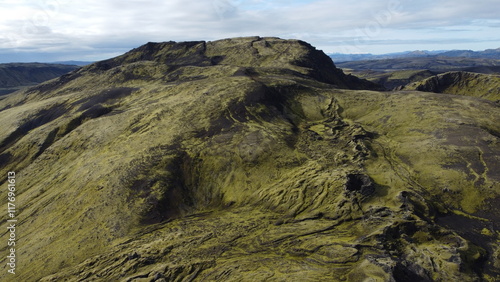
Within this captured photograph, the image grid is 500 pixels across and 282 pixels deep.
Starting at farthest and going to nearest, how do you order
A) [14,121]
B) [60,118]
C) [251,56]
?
[251,56] < [14,121] < [60,118]

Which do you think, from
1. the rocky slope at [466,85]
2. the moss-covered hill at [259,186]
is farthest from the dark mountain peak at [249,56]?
the moss-covered hill at [259,186]

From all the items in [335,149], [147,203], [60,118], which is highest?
[60,118]

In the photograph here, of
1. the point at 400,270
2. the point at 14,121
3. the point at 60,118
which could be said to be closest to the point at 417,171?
the point at 400,270

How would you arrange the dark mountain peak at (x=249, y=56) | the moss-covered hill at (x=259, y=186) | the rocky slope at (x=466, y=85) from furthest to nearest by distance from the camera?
the dark mountain peak at (x=249, y=56), the rocky slope at (x=466, y=85), the moss-covered hill at (x=259, y=186)

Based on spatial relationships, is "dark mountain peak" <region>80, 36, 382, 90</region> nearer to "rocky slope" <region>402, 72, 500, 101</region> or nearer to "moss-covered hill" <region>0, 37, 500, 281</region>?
"rocky slope" <region>402, 72, 500, 101</region>

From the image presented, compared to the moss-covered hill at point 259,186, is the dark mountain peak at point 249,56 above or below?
above

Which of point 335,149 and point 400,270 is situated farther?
point 335,149

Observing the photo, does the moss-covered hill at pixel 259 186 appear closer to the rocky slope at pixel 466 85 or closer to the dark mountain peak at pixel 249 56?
the rocky slope at pixel 466 85

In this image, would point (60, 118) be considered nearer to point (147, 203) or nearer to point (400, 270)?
point (147, 203)
